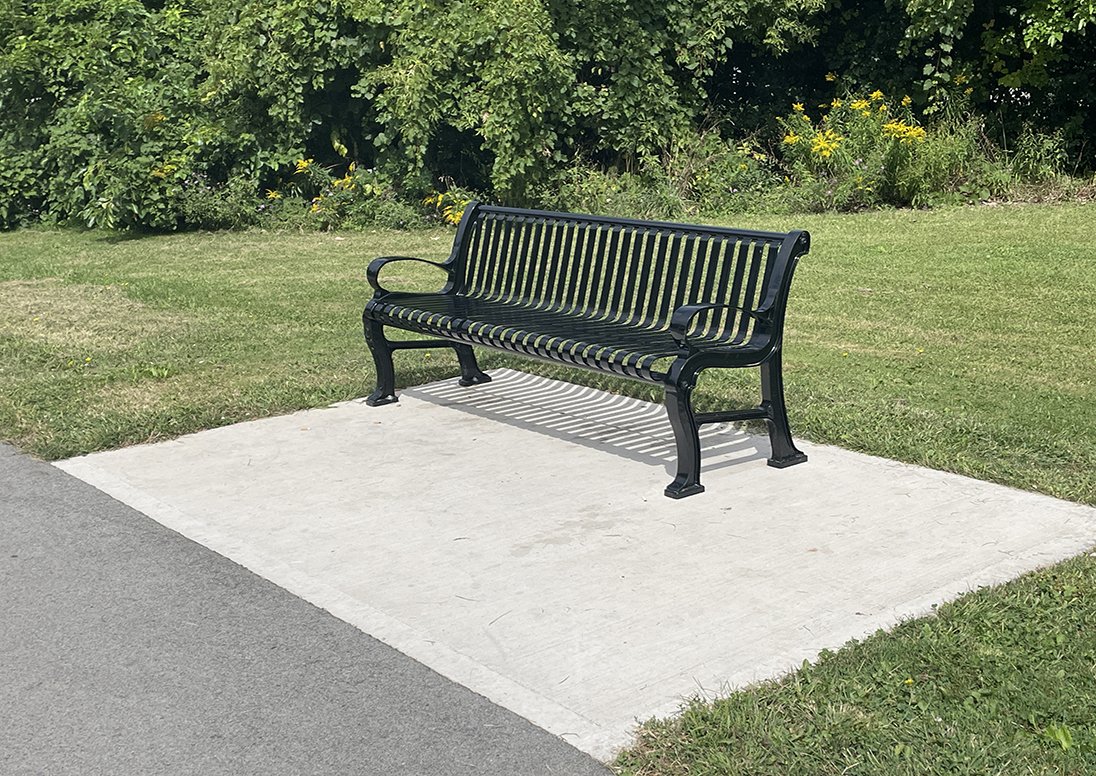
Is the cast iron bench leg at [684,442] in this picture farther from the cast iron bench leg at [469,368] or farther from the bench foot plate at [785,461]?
the cast iron bench leg at [469,368]

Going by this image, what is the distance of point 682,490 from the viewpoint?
5.43m

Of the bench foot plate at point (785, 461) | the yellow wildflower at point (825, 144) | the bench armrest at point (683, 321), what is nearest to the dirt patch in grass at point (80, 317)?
the bench armrest at point (683, 321)

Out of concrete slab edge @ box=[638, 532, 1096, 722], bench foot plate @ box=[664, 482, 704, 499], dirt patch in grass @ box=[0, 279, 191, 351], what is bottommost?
dirt patch in grass @ box=[0, 279, 191, 351]

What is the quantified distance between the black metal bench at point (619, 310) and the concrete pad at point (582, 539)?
15.4 inches

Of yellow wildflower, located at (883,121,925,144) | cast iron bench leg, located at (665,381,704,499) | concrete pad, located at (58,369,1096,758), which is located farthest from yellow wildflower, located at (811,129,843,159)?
cast iron bench leg, located at (665,381,704,499)

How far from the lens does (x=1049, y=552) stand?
4.64m

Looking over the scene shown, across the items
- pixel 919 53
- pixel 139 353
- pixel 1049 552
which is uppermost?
pixel 919 53

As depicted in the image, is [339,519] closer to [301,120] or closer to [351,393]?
[351,393]

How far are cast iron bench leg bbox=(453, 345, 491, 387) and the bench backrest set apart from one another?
32 cm

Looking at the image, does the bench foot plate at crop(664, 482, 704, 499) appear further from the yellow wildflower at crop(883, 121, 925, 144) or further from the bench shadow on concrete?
the yellow wildflower at crop(883, 121, 925, 144)

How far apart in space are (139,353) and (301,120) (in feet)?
23.0

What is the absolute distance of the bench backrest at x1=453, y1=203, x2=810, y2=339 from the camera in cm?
577

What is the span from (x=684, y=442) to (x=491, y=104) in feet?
30.1

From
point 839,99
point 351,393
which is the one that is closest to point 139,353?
point 351,393
